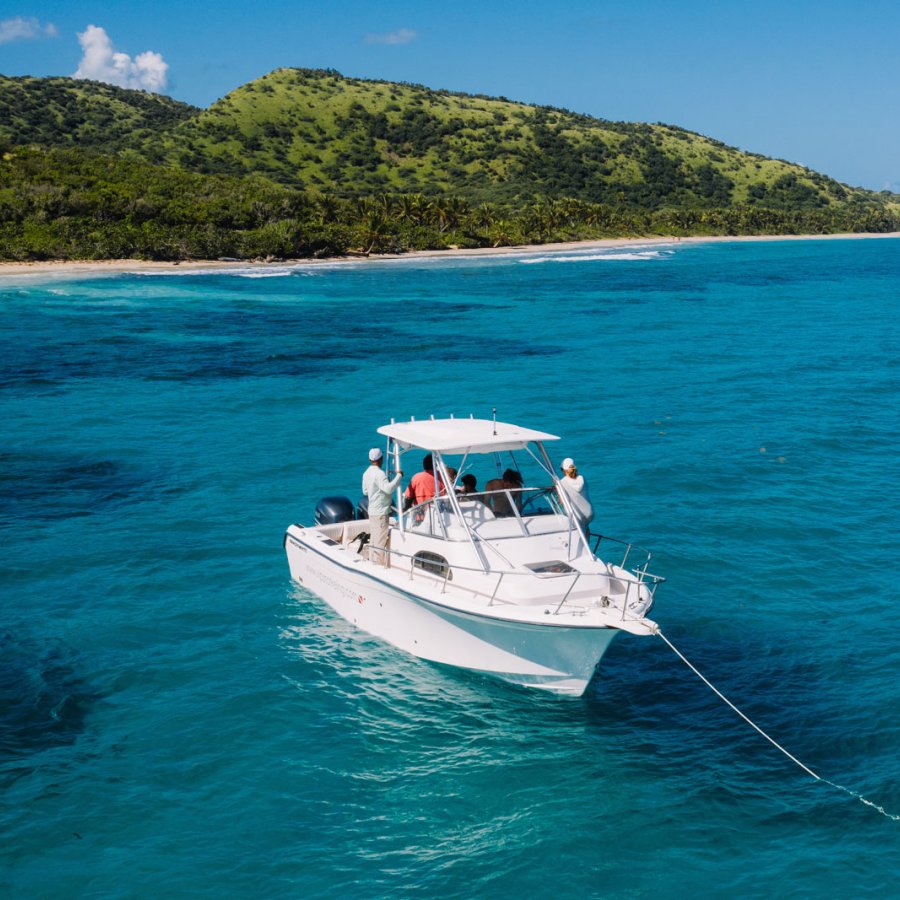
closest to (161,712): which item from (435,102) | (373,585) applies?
(373,585)

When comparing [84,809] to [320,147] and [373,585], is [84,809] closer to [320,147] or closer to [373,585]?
[373,585]

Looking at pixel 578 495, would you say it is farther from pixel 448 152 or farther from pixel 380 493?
pixel 448 152

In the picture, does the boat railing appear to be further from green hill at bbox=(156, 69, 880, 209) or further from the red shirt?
green hill at bbox=(156, 69, 880, 209)

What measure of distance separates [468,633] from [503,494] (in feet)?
7.72

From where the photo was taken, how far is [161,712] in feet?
43.3

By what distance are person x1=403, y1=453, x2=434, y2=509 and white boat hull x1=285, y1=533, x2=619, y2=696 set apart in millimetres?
1297

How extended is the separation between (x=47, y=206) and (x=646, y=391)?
6134cm

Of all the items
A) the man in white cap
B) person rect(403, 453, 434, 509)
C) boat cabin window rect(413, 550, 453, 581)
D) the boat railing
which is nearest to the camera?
the boat railing

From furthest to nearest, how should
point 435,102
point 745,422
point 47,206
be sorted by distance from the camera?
1. point 435,102
2. point 47,206
3. point 745,422

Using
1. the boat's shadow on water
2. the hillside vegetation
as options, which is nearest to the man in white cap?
the boat's shadow on water

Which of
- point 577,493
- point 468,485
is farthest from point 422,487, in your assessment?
point 577,493

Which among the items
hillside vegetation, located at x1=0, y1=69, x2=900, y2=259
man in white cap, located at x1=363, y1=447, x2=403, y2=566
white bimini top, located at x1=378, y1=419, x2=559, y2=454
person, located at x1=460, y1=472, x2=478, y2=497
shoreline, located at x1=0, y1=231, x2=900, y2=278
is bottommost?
man in white cap, located at x1=363, y1=447, x2=403, y2=566

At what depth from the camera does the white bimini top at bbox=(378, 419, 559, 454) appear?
48.4 feet

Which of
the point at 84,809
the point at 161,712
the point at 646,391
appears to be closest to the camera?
the point at 84,809
